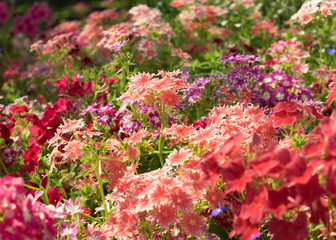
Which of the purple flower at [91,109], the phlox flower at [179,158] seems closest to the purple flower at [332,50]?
the purple flower at [91,109]

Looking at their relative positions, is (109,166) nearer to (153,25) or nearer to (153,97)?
(153,97)

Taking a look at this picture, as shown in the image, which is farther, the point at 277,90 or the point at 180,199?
the point at 277,90

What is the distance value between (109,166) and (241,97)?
101 cm

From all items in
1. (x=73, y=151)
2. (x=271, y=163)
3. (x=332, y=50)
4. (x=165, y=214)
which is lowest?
(x=332, y=50)

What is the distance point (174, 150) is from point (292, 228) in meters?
0.65

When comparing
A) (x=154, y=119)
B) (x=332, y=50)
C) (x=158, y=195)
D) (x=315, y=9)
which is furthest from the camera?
(x=332, y=50)

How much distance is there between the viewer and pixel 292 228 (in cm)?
108

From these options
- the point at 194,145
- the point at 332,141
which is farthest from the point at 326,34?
the point at 332,141

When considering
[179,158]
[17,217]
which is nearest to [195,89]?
[179,158]

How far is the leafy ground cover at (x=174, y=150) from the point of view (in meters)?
1.04

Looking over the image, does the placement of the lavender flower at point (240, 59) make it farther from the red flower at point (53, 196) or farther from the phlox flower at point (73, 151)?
the red flower at point (53, 196)

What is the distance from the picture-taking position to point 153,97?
158 cm

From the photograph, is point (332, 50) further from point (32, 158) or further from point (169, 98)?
point (32, 158)

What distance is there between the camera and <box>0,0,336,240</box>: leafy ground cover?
1.04 m
